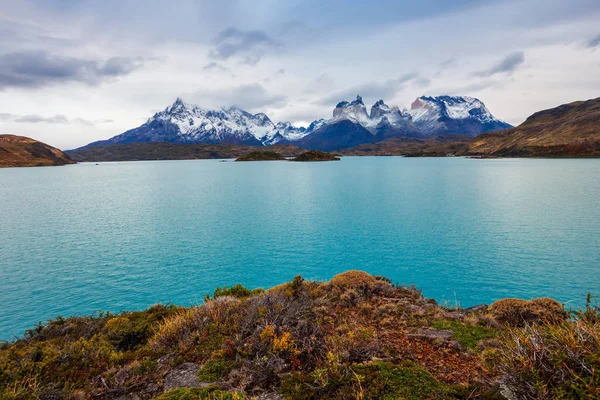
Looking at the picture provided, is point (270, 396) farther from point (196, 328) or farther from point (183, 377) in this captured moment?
point (196, 328)

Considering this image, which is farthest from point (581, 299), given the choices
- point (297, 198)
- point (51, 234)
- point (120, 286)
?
point (51, 234)

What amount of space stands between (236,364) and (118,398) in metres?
3.33

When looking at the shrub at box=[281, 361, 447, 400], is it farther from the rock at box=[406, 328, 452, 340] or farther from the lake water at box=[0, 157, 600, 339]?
the lake water at box=[0, 157, 600, 339]

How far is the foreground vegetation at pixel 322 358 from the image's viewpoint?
6719 millimetres

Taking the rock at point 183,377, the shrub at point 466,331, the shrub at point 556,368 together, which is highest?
the shrub at point 556,368

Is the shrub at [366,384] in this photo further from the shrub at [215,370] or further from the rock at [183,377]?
the rock at [183,377]

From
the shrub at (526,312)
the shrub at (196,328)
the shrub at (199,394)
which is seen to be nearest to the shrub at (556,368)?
the shrub at (199,394)

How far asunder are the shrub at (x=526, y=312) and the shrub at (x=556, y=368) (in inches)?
296

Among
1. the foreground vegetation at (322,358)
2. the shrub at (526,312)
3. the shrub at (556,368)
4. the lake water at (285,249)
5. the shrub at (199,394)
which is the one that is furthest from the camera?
the lake water at (285,249)

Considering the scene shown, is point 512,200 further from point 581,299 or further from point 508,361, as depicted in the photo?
point 508,361

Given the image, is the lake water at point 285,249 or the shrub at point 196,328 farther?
the lake water at point 285,249

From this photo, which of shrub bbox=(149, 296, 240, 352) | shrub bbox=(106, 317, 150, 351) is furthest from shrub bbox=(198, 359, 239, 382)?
shrub bbox=(106, 317, 150, 351)

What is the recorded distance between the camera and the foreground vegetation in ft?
22.0

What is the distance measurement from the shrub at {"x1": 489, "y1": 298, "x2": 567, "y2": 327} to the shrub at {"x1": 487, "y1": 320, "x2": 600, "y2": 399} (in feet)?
24.6
